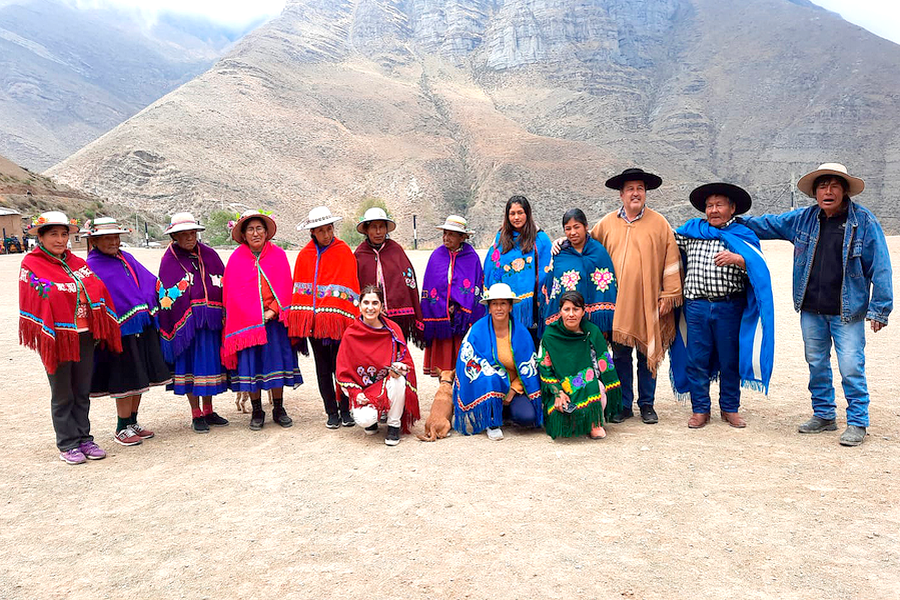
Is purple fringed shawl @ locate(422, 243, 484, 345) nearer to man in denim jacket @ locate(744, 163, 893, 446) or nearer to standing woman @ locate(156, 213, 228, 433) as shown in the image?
standing woman @ locate(156, 213, 228, 433)

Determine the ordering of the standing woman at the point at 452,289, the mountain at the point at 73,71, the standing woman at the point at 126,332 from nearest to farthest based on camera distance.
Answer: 1. the standing woman at the point at 126,332
2. the standing woman at the point at 452,289
3. the mountain at the point at 73,71

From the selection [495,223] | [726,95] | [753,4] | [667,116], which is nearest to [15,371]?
[495,223]

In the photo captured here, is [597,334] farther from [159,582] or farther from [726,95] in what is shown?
[726,95]

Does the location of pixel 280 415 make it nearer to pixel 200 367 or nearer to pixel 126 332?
pixel 200 367

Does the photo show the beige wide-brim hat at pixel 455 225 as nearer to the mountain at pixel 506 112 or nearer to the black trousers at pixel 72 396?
the black trousers at pixel 72 396

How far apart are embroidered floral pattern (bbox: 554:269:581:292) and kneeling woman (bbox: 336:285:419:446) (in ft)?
4.35

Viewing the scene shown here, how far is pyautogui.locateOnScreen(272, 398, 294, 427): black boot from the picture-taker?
530cm

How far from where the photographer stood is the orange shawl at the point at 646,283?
4.84 m

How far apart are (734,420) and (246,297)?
3.83m

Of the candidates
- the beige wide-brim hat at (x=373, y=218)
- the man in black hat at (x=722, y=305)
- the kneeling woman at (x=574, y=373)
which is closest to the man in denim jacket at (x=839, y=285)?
the man in black hat at (x=722, y=305)

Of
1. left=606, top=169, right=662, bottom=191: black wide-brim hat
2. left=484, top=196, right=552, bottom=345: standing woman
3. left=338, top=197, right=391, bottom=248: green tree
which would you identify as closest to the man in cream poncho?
left=606, top=169, right=662, bottom=191: black wide-brim hat

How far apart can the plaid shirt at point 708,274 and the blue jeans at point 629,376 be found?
Result: 63 centimetres

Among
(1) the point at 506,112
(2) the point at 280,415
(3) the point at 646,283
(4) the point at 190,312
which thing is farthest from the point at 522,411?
(1) the point at 506,112

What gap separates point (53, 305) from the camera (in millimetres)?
4270
